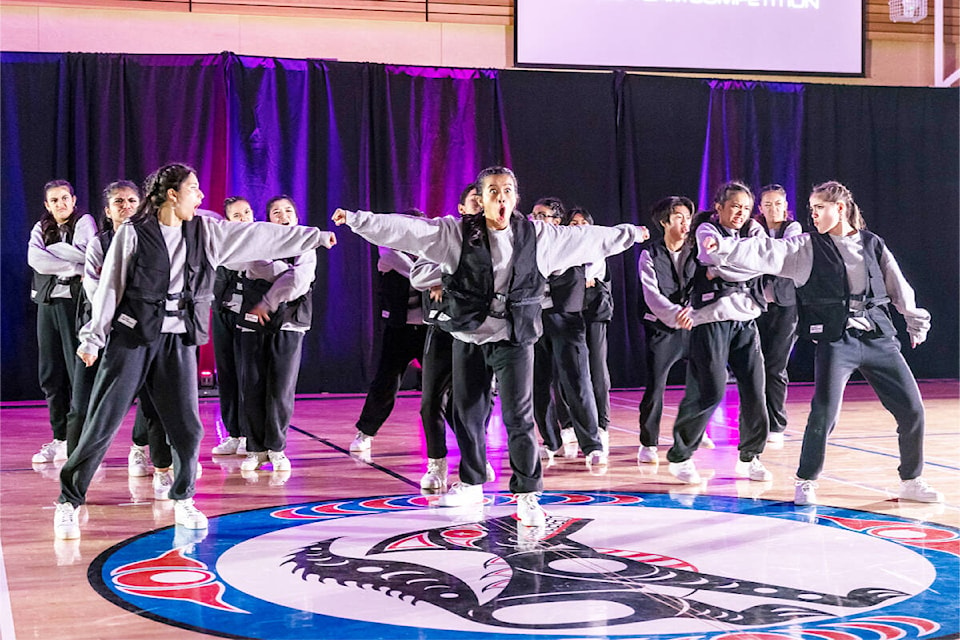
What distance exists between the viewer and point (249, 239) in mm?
4328

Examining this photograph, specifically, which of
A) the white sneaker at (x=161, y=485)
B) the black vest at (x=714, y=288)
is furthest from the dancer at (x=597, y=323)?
the white sneaker at (x=161, y=485)

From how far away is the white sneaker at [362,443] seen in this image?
21.1 ft

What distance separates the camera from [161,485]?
502 centimetres

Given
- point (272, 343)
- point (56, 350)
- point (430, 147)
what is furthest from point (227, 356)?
point (430, 147)

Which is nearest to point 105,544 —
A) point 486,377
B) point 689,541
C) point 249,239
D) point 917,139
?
point 249,239

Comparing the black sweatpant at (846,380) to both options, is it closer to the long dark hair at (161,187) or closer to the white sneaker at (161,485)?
the long dark hair at (161,187)

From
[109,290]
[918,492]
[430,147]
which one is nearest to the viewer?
[109,290]

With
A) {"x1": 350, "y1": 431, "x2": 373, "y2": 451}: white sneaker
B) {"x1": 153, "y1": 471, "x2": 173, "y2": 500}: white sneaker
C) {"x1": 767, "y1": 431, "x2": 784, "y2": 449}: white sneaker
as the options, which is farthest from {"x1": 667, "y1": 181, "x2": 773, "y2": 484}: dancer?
{"x1": 153, "y1": 471, "x2": 173, "y2": 500}: white sneaker

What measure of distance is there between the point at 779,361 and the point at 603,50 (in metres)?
4.34

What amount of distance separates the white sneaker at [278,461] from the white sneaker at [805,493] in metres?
2.62

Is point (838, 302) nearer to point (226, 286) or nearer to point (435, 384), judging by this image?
point (435, 384)

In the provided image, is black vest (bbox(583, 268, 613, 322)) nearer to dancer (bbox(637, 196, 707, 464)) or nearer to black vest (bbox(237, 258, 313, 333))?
dancer (bbox(637, 196, 707, 464))

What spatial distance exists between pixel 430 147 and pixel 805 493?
21.1ft

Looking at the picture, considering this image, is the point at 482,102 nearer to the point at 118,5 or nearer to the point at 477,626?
the point at 118,5
